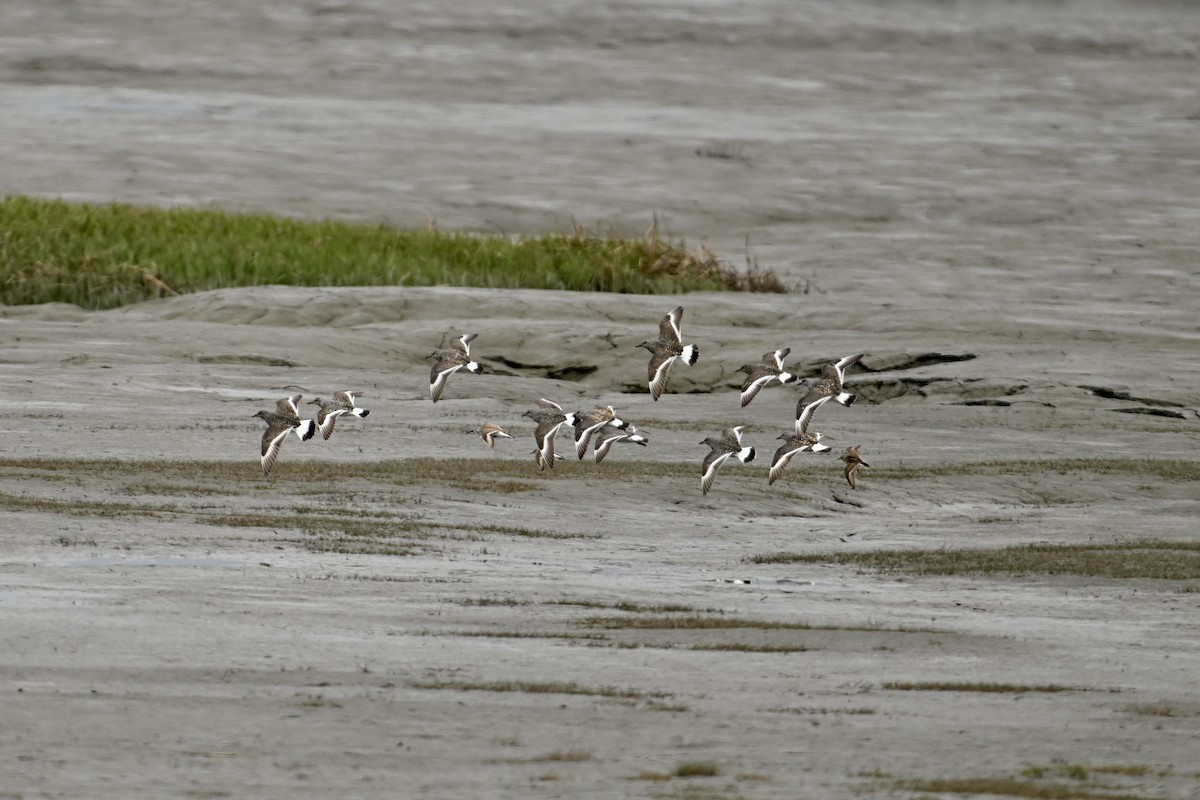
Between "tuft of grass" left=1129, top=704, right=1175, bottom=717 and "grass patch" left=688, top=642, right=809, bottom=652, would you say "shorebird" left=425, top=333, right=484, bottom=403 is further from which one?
"tuft of grass" left=1129, top=704, right=1175, bottom=717

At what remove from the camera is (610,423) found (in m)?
12.7

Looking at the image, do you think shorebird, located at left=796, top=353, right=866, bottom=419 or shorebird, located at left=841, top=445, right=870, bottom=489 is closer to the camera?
shorebird, located at left=841, top=445, right=870, bottom=489

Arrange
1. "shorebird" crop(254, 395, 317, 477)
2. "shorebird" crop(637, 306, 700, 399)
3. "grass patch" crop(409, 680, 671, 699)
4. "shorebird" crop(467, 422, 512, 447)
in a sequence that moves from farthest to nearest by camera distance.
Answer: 1. "shorebird" crop(637, 306, 700, 399)
2. "shorebird" crop(467, 422, 512, 447)
3. "shorebird" crop(254, 395, 317, 477)
4. "grass patch" crop(409, 680, 671, 699)

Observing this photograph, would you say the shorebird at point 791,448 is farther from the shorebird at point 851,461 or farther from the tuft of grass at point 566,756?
the tuft of grass at point 566,756

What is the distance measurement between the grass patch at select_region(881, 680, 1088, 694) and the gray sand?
0.07 meters

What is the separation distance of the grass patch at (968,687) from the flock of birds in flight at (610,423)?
137 inches

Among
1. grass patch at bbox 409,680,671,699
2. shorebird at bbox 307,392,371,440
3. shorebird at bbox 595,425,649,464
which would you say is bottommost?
shorebird at bbox 595,425,649,464

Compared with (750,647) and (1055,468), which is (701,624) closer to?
(750,647)

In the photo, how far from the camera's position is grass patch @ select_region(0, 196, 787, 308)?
19.3 meters

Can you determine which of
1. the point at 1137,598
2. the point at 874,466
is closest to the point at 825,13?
the point at 874,466

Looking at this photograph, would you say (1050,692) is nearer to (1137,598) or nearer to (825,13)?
(1137,598)

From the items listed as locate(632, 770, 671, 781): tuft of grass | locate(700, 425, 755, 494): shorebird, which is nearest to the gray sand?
locate(632, 770, 671, 781): tuft of grass

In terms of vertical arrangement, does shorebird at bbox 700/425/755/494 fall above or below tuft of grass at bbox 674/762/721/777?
below

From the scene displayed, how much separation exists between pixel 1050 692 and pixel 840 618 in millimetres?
1342
